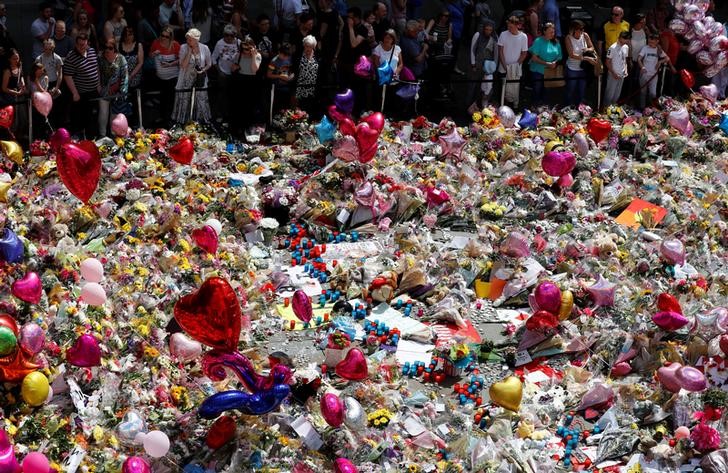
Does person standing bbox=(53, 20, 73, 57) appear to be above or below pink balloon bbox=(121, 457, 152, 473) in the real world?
above

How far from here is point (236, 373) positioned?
8.58 m

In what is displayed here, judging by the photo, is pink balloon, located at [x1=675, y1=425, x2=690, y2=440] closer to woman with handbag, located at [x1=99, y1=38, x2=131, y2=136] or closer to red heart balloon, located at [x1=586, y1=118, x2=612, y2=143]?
red heart balloon, located at [x1=586, y1=118, x2=612, y2=143]

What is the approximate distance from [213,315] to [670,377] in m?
3.55

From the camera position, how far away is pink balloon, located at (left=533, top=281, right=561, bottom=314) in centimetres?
1035

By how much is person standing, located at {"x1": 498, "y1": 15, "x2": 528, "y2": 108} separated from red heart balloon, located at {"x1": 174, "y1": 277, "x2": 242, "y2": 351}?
7.46 meters

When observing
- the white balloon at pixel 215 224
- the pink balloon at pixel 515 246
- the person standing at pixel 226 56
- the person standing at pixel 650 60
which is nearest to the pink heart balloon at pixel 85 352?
the white balloon at pixel 215 224

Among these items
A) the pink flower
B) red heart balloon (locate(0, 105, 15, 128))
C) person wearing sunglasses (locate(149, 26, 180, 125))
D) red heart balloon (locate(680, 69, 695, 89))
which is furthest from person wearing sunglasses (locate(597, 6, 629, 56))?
the pink flower

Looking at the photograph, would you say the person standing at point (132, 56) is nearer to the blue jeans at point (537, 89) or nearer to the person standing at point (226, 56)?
the person standing at point (226, 56)

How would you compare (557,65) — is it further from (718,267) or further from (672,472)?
(672,472)

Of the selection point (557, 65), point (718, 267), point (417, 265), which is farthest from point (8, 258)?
point (557, 65)

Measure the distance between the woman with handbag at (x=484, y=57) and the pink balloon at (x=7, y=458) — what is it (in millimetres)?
8560

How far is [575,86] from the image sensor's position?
15711 millimetres

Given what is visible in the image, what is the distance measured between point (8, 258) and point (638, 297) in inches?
214

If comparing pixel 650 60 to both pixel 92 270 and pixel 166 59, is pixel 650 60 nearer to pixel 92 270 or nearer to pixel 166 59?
pixel 166 59
